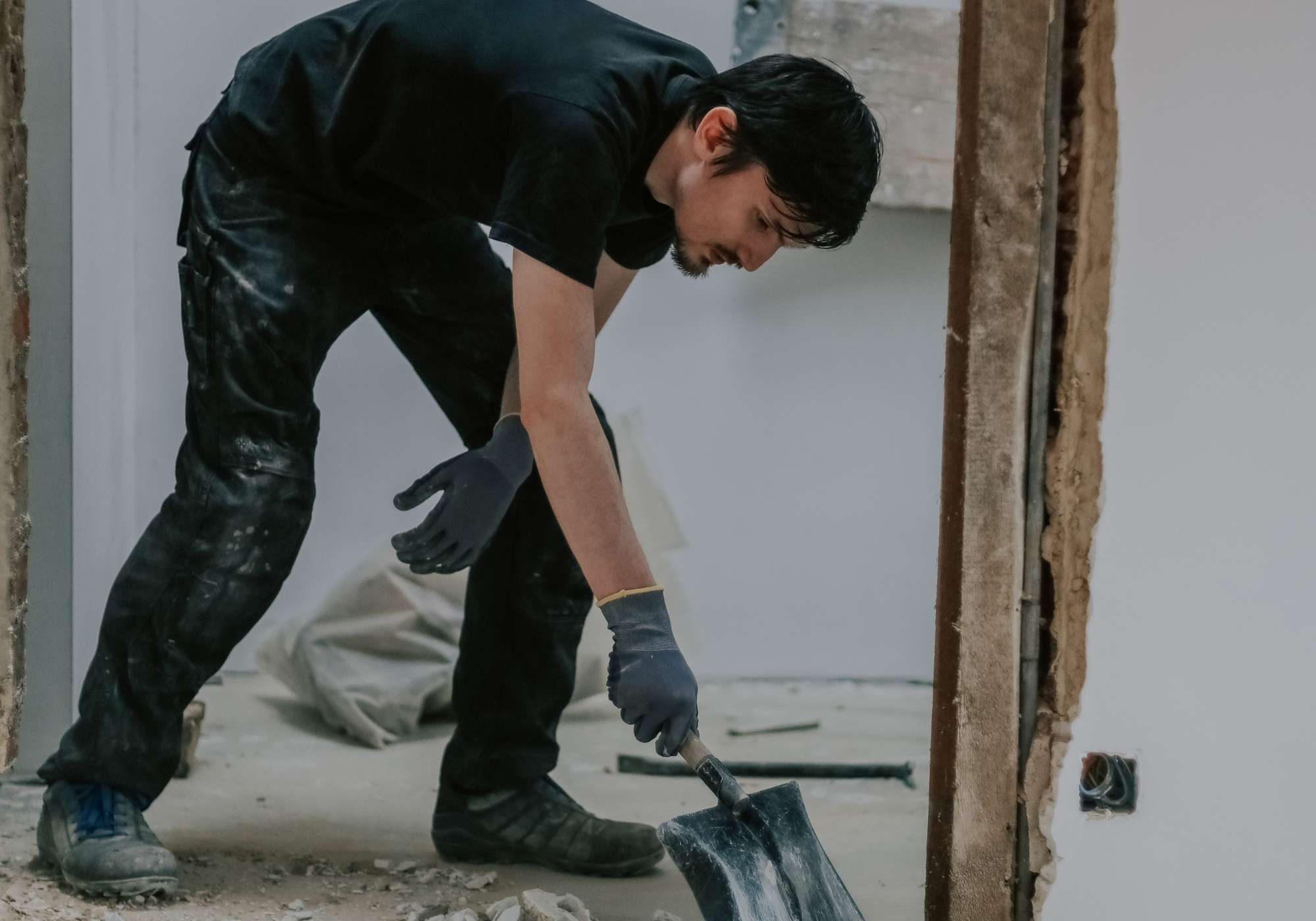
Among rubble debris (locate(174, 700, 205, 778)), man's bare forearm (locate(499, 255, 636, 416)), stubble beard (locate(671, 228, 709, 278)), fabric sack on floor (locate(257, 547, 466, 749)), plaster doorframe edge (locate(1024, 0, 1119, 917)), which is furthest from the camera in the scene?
fabric sack on floor (locate(257, 547, 466, 749))

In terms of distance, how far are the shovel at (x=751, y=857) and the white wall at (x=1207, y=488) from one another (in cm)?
30

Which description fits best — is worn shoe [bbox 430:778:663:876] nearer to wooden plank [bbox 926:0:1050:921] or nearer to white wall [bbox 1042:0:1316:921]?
wooden plank [bbox 926:0:1050:921]

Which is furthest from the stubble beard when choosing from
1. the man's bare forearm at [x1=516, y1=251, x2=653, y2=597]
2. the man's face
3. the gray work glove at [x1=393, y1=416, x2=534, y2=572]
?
the gray work glove at [x1=393, y1=416, x2=534, y2=572]

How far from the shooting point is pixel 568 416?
132 cm

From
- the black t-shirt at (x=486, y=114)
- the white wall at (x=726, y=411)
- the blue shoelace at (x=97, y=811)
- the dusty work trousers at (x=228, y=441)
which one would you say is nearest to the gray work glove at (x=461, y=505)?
the dusty work trousers at (x=228, y=441)

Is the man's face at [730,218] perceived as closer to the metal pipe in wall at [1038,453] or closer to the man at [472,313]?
the man at [472,313]

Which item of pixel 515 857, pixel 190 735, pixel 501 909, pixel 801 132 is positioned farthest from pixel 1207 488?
pixel 190 735

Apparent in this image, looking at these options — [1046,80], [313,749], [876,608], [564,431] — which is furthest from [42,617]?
[876,608]

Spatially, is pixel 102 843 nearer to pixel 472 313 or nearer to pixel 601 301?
pixel 472 313

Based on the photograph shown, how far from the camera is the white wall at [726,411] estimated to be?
2967 mm

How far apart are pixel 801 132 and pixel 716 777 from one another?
785mm

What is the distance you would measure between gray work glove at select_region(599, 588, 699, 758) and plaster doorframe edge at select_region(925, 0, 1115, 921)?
333mm

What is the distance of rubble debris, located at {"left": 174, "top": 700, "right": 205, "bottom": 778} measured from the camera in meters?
2.28

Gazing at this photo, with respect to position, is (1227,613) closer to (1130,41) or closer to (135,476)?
(1130,41)
